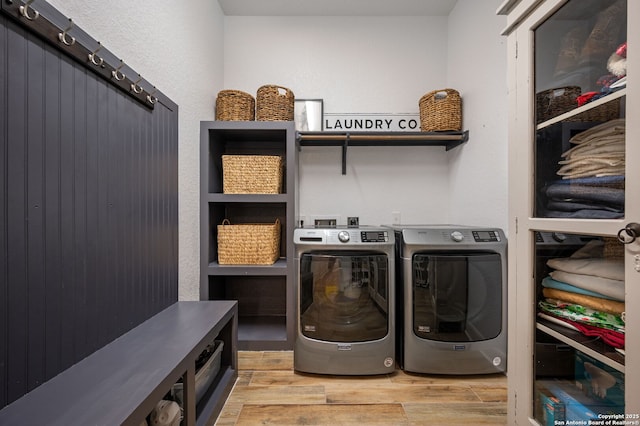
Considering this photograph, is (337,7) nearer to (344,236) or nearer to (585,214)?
(344,236)

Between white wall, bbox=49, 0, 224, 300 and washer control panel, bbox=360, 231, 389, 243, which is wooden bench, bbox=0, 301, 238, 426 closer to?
white wall, bbox=49, 0, 224, 300

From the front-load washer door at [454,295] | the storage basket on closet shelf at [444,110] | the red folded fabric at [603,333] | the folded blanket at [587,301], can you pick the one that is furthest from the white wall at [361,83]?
the red folded fabric at [603,333]

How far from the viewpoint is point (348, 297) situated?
5.89ft

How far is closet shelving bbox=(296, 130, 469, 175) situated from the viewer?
2225mm

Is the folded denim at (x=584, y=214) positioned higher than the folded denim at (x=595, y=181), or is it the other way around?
the folded denim at (x=595, y=181)

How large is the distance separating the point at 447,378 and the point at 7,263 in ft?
6.76

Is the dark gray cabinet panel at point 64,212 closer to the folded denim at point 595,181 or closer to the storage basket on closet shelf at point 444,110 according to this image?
the folded denim at point 595,181

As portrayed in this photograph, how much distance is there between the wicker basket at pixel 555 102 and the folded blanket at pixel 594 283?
1.90 feet

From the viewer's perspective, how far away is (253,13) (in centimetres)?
251

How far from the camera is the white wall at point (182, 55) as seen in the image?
1.17 m

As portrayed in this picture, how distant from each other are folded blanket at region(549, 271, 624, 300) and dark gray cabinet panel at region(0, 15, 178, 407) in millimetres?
1687

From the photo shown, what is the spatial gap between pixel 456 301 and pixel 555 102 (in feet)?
3.76

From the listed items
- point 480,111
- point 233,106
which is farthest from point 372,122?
point 233,106

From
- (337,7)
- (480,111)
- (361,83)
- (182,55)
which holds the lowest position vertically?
(480,111)
